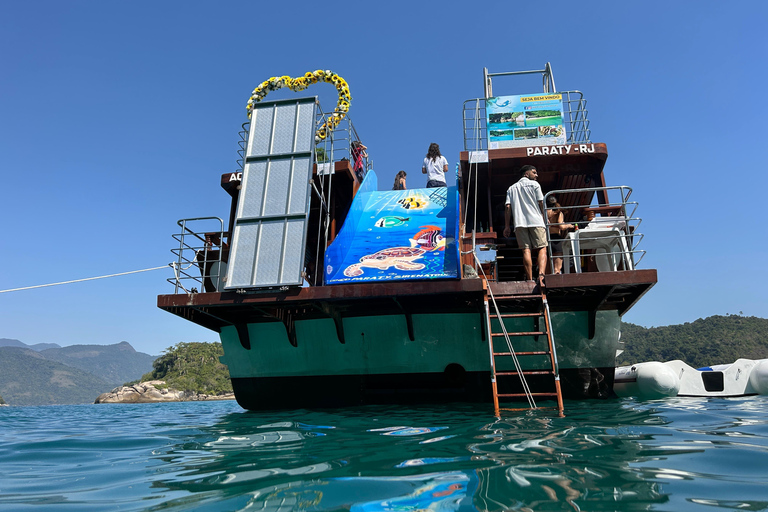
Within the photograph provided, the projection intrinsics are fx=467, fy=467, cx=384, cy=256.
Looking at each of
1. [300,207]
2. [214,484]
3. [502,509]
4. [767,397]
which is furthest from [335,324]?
[767,397]

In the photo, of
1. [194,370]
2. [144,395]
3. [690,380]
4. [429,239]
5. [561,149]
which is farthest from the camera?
[194,370]

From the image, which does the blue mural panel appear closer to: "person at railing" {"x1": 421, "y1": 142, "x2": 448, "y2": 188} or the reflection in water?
"person at railing" {"x1": 421, "y1": 142, "x2": 448, "y2": 188}

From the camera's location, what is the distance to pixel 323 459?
3.52 metres

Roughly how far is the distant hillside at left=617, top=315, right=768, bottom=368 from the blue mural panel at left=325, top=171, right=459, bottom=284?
53140 mm

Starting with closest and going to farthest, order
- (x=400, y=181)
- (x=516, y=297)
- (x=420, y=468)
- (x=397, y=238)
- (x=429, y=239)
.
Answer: (x=420, y=468) < (x=516, y=297) < (x=429, y=239) < (x=397, y=238) < (x=400, y=181)

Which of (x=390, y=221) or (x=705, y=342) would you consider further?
(x=705, y=342)

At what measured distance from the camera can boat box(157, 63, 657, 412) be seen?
25.1ft

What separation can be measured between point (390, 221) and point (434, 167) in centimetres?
308

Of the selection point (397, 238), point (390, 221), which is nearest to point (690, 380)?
point (397, 238)

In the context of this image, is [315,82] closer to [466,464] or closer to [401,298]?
[401,298]

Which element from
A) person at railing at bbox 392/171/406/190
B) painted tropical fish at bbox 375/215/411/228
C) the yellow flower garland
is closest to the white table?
painted tropical fish at bbox 375/215/411/228

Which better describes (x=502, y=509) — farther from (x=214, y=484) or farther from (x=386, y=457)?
(x=214, y=484)

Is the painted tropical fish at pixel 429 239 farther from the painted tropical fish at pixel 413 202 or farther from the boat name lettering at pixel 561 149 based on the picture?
the boat name lettering at pixel 561 149

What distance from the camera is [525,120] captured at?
11602 millimetres
